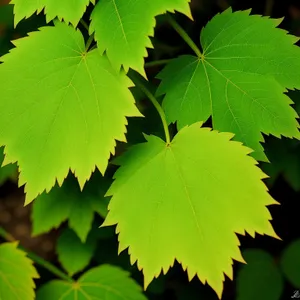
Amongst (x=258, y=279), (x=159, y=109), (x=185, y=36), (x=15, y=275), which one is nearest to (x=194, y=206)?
(x=159, y=109)

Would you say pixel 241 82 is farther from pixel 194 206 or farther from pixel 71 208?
pixel 71 208

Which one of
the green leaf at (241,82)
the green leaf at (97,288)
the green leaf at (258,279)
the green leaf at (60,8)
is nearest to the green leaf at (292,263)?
the green leaf at (258,279)

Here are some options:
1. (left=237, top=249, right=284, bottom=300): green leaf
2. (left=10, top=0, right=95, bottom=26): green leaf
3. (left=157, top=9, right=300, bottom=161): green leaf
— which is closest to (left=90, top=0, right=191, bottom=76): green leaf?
(left=10, top=0, right=95, bottom=26): green leaf

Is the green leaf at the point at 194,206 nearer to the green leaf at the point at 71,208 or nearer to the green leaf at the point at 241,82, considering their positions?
the green leaf at the point at 241,82

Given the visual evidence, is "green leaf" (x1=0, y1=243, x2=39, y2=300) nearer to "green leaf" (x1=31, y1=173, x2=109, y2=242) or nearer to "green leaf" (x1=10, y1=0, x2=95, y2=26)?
"green leaf" (x1=31, y1=173, x2=109, y2=242)

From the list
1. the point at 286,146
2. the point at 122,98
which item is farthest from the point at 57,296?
the point at 286,146
